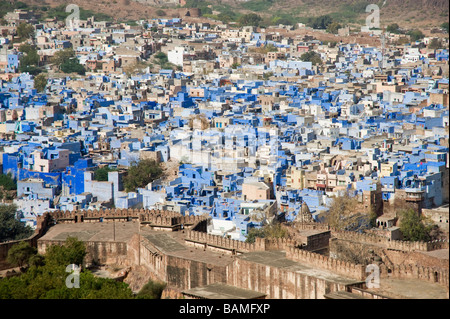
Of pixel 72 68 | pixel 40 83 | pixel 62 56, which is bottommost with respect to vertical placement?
pixel 40 83

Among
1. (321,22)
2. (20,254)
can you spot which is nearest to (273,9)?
(321,22)

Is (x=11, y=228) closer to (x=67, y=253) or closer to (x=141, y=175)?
(x=141, y=175)

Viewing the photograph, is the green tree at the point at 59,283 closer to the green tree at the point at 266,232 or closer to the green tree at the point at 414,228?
the green tree at the point at 266,232

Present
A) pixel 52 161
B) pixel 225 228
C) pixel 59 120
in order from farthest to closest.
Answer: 1. pixel 59 120
2. pixel 52 161
3. pixel 225 228

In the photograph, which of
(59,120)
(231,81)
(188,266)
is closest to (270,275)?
(188,266)

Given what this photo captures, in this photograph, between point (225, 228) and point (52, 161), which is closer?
point (225, 228)

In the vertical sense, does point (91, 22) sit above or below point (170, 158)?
above

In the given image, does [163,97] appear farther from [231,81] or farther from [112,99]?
[231,81]
